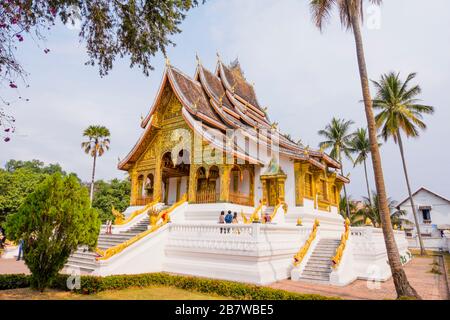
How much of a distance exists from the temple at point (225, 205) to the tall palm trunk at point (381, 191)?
7.86 feet

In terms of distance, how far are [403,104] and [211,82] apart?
15.9m

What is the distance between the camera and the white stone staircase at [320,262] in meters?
10.3

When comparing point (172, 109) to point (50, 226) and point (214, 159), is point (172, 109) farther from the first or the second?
point (50, 226)

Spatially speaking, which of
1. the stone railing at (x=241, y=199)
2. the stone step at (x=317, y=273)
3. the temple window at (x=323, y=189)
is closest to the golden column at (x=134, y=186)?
the stone railing at (x=241, y=199)

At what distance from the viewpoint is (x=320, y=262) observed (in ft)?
36.6

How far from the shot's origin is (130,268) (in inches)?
424

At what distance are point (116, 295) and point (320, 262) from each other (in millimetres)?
7047

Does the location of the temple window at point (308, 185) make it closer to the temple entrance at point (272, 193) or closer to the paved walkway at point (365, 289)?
the temple entrance at point (272, 193)

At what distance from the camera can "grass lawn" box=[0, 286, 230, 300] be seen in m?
7.56

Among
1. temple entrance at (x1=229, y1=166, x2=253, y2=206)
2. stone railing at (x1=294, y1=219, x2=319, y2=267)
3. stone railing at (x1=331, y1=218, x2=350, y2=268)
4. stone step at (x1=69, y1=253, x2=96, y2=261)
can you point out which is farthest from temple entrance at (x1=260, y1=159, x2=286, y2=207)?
stone step at (x1=69, y1=253, x2=96, y2=261)

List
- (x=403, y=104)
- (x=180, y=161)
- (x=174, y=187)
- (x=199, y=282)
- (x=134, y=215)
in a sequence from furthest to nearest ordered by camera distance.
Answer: (x=403, y=104), (x=174, y=187), (x=180, y=161), (x=134, y=215), (x=199, y=282)

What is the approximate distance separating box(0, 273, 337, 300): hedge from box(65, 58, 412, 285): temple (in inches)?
57.6
